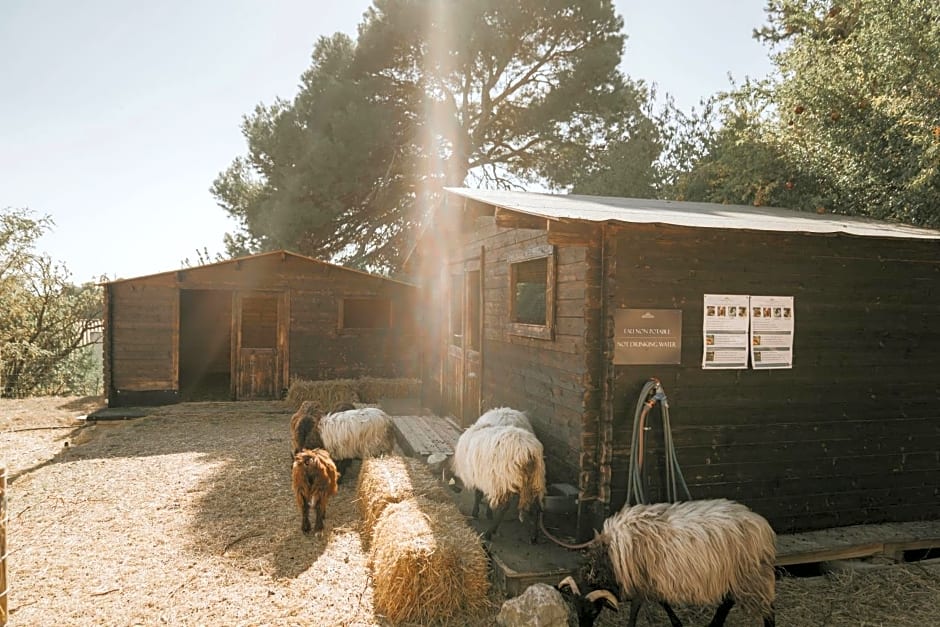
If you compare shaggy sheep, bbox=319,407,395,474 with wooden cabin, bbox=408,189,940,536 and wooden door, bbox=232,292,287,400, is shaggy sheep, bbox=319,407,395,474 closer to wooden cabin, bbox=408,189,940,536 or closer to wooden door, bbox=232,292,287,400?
wooden cabin, bbox=408,189,940,536

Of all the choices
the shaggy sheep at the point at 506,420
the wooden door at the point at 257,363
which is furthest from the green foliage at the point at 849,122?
the wooden door at the point at 257,363

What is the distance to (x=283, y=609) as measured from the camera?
4148 mm

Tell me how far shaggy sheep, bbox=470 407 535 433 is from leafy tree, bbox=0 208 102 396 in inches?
664

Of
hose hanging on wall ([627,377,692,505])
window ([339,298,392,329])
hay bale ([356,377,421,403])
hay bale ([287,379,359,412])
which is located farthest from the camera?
window ([339,298,392,329])

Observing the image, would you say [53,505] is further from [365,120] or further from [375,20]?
[375,20]

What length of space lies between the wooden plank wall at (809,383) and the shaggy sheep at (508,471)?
67cm

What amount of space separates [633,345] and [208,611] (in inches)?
151

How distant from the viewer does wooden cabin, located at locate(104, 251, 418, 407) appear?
1200cm

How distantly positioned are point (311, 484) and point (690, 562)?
3.56 m

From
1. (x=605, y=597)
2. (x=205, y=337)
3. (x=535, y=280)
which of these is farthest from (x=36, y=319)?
(x=605, y=597)

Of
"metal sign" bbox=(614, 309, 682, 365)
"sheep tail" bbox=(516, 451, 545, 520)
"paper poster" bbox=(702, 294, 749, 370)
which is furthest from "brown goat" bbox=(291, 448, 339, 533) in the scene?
"paper poster" bbox=(702, 294, 749, 370)

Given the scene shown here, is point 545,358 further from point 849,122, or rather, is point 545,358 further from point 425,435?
point 849,122

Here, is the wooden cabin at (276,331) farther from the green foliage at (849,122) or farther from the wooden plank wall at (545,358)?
the green foliage at (849,122)

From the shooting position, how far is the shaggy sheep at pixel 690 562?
3682mm
